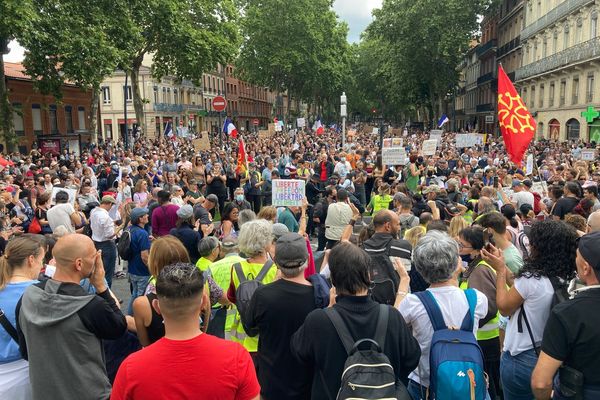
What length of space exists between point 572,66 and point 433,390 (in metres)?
36.1

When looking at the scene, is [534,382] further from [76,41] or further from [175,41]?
[175,41]

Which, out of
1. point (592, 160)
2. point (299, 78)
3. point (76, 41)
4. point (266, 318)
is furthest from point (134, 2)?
point (299, 78)

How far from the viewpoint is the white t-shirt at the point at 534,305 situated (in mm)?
3123

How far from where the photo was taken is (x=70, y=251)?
295 cm

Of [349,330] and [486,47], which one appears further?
[486,47]

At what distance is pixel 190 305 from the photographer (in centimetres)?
232

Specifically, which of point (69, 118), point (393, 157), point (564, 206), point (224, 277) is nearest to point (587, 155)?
point (393, 157)

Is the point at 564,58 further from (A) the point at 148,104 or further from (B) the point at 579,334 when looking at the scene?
(A) the point at 148,104

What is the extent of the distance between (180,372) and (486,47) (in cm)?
6114

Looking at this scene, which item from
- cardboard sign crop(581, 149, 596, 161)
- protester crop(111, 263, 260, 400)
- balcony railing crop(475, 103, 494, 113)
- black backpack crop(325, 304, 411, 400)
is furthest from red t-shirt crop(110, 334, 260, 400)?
balcony railing crop(475, 103, 494, 113)

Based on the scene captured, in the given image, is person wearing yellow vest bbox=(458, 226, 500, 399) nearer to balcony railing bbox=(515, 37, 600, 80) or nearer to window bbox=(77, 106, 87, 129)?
balcony railing bbox=(515, 37, 600, 80)

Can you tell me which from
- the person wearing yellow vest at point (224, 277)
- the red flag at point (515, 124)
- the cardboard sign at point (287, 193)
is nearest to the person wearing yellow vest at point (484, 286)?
the person wearing yellow vest at point (224, 277)

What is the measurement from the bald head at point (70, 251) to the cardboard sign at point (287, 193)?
5735 mm

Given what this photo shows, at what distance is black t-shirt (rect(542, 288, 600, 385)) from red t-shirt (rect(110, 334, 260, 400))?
1565 millimetres
